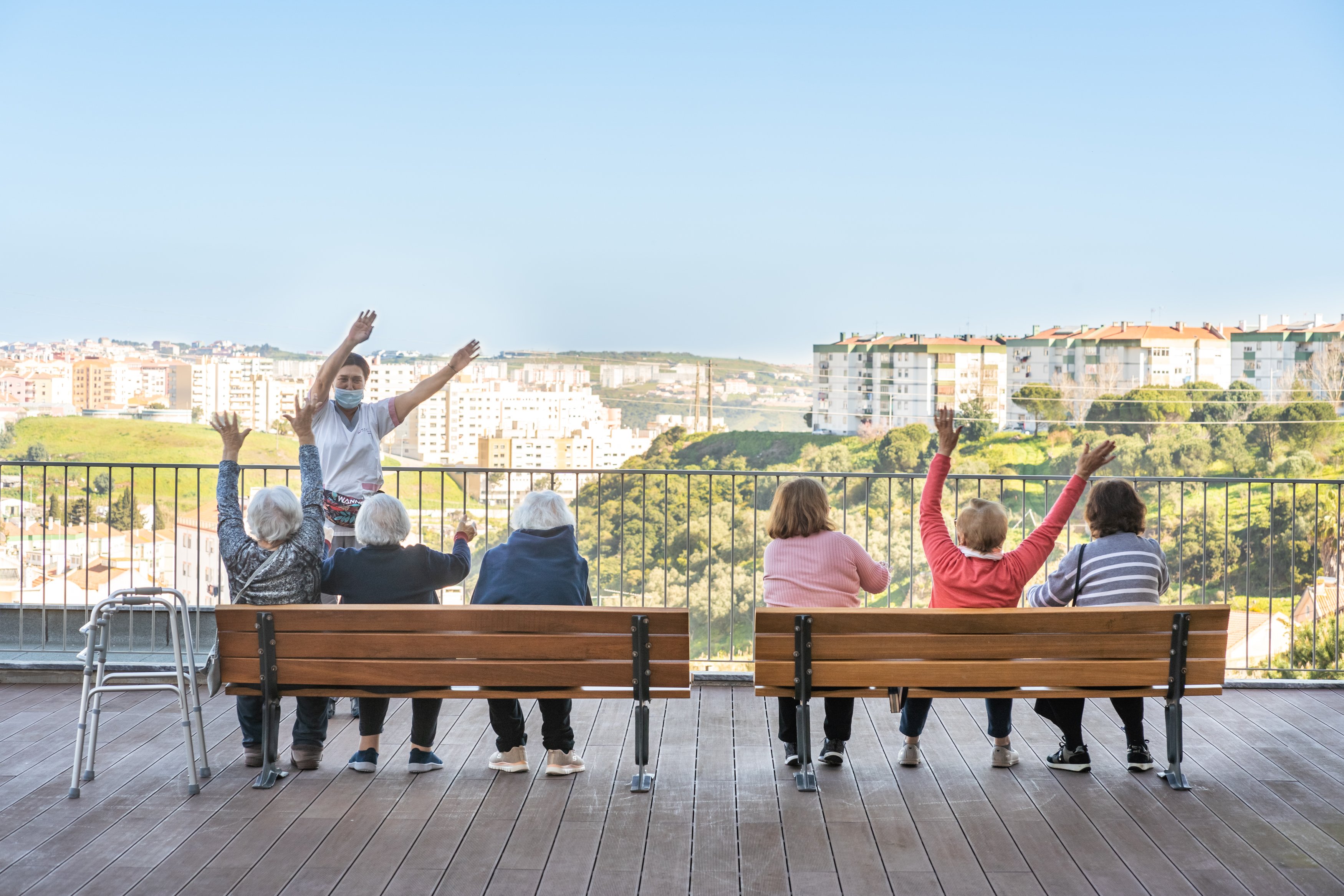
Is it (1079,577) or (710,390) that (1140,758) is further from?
(710,390)

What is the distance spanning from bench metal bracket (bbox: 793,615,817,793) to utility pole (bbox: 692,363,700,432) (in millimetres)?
49218

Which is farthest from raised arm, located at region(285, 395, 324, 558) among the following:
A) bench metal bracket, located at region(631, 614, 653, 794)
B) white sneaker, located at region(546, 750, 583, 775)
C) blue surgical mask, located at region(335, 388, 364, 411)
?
bench metal bracket, located at region(631, 614, 653, 794)

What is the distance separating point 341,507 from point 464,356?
2.71 feet

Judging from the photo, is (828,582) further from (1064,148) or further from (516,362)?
(1064,148)

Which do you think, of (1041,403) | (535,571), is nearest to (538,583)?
(535,571)

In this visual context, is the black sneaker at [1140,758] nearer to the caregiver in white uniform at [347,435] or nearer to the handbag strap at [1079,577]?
the handbag strap at [1079,577]

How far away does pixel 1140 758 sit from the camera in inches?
140

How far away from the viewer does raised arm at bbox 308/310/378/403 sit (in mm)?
4016

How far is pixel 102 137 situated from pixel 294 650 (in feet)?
216

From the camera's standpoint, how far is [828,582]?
351 cm

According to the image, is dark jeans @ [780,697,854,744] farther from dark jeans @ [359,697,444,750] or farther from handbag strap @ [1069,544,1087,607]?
dark jeans @ [359,697,444,750]

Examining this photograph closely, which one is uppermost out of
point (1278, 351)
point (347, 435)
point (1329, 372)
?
point (1278, 351)

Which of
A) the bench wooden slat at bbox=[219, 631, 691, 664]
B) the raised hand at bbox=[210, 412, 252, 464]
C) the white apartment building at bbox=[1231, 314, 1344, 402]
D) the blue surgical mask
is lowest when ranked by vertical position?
the bench wooden slat at bbox=[219, 631, 691, 664]

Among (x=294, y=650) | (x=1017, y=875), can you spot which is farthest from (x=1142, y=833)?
(x=294, y=650)
